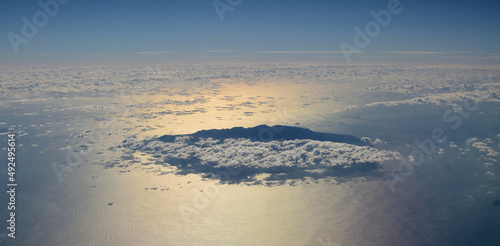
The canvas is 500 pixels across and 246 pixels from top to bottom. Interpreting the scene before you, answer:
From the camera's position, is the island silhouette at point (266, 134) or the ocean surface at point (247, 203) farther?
the island silhouette at point (266, 134)

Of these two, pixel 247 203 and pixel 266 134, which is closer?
pixel 247 203

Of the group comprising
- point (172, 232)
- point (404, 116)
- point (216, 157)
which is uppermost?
point (404, 116)

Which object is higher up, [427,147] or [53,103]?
[53,103]

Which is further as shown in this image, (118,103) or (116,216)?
(118,103)

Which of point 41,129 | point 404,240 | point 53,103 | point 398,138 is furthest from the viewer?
point 53,103

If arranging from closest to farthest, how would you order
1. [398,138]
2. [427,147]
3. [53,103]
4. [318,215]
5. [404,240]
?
[404,240] → [318,215] → [427,147] → [398,138] → [53,103]

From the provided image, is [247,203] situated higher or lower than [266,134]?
lower

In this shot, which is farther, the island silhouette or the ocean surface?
the island silhouette

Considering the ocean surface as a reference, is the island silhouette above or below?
above

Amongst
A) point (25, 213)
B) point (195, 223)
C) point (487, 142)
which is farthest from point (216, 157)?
point (487, 142)

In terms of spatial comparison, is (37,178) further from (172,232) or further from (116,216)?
(172,232)

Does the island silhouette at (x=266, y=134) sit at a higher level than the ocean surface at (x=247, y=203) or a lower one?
higher
